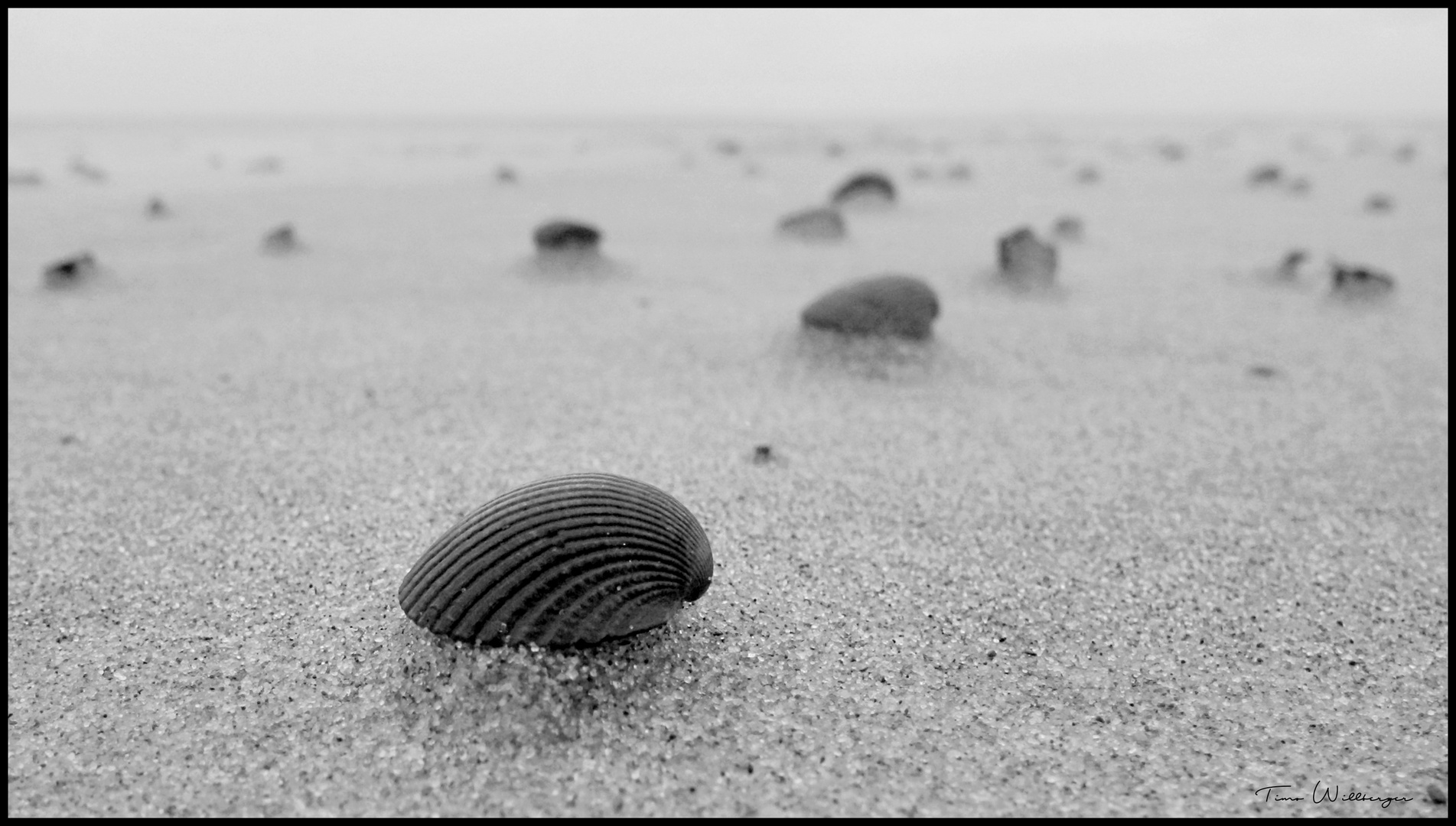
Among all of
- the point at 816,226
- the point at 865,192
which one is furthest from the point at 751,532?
the point at 865,192

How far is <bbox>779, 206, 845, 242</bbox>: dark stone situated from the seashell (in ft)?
19.9

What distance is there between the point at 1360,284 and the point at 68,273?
28.9ft

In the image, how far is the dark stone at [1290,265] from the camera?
6.46 metres

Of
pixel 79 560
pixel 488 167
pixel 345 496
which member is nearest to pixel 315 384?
pixel 345 496

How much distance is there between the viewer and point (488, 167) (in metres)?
14.2

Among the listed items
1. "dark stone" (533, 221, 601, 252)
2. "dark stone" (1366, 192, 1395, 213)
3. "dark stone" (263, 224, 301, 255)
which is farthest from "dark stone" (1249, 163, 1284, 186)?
"dark stone" (263, 224, 301, 255)

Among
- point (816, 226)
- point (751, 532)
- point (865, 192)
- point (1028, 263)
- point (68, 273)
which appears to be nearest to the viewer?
point (751, 532)

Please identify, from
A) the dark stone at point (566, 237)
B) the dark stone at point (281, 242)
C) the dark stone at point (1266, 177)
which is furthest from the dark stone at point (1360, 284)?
the dark stone at point (281, 242)

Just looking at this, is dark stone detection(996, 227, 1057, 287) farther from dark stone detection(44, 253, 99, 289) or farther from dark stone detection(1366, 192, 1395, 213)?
dark stone detection(44, 253, 99, 289)

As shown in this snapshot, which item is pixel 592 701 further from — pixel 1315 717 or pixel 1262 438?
pixel 1262 438

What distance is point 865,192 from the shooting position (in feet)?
32.2

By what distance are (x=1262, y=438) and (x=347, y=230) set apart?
7.47m

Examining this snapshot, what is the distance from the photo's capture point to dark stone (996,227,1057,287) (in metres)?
6.26
